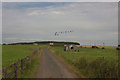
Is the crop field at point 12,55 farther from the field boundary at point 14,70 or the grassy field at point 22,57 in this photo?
the field boundary at point 14,70

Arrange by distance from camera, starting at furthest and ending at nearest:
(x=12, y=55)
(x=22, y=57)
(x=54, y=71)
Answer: (x=12, y=55), (x=22, y=57), (x=54, y=71)

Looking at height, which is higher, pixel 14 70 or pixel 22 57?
pixel 14 70

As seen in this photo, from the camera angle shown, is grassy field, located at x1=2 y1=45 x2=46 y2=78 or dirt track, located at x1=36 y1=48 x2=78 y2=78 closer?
dirt track, located at x1=36 y1=48 x2=78 y2=78

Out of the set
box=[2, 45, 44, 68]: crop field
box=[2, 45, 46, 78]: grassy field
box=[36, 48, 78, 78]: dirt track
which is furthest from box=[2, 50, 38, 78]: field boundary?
box=[2, 45, 44, 68]: crop field

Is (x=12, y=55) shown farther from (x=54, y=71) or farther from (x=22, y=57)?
(x=54, y=71)

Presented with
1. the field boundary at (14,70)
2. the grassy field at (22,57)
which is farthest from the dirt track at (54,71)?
the field boundary at (14,70)

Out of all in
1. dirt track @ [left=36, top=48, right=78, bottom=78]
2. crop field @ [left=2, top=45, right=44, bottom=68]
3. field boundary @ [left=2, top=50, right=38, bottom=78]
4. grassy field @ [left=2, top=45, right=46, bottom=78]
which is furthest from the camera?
crop field @ [left=2, top=45, right=44, bottom=68]

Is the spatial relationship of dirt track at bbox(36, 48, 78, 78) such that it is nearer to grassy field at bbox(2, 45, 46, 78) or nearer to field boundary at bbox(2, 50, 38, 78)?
grassy field at bbox(2, 45, 46, 78)

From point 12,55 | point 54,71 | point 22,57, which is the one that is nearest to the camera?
point 54,71

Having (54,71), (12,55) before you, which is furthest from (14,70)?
(12,55)

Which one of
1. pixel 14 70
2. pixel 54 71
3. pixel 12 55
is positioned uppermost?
pixel 14 70

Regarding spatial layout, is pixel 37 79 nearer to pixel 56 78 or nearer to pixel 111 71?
pixel 56 78

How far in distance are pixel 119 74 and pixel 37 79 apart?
6090 millimetres

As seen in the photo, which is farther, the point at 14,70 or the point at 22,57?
the point at 22,57
